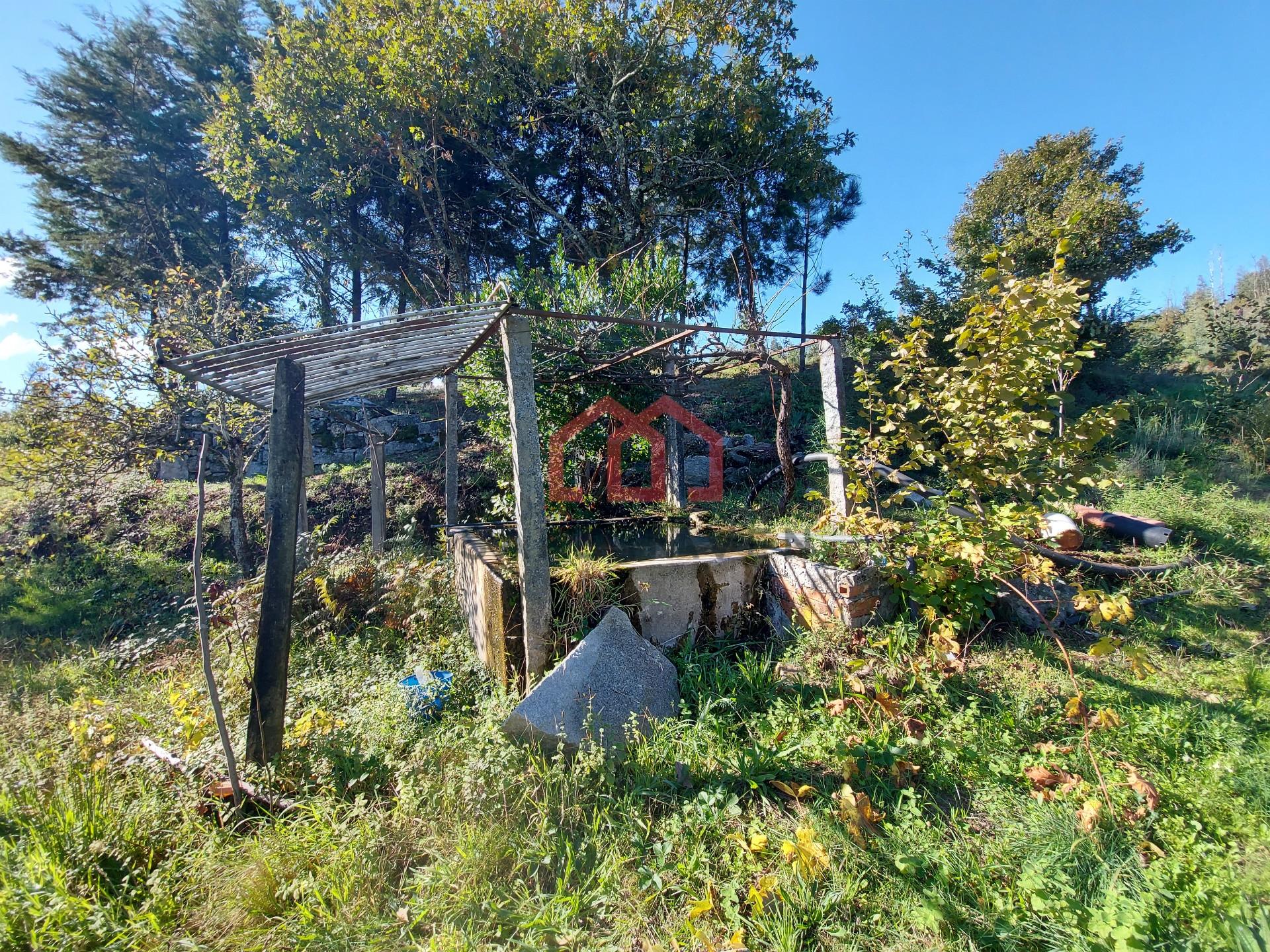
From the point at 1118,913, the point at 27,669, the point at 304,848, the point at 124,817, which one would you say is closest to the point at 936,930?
the point at 1118,913

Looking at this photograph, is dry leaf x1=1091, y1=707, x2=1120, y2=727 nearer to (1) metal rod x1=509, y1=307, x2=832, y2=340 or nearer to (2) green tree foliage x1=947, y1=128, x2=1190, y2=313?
(1) metal rod x1=509, y1=307, x2=832, y2=340

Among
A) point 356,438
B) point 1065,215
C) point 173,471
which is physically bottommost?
point 173,471

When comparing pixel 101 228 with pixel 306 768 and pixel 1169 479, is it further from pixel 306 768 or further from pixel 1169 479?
pixel 1169 479

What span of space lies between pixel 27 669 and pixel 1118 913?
745 centimetres

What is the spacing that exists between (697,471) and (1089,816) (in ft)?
23.4

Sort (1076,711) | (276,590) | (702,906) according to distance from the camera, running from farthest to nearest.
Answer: (276,590) → (1076,711) → (702,906)

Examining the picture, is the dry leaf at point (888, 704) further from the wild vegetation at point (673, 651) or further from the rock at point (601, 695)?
the rock at point (601, 695)

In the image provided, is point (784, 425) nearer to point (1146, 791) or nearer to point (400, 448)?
point (1146, 791)

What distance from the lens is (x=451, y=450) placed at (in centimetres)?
618

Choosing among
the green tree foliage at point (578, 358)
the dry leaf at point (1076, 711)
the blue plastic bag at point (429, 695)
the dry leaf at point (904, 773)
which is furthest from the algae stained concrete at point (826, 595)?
the green tree foliage at point (578, 358)

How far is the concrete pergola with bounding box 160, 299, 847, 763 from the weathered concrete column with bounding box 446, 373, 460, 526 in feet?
4.28

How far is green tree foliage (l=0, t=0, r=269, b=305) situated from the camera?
12023 mm

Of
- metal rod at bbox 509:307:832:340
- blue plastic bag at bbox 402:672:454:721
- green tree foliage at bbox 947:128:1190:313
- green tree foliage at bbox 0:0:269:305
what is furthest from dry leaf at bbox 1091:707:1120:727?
green tree foliage at bbox 0:0:269:305

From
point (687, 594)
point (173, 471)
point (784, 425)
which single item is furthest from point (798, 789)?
point (173, 471)
